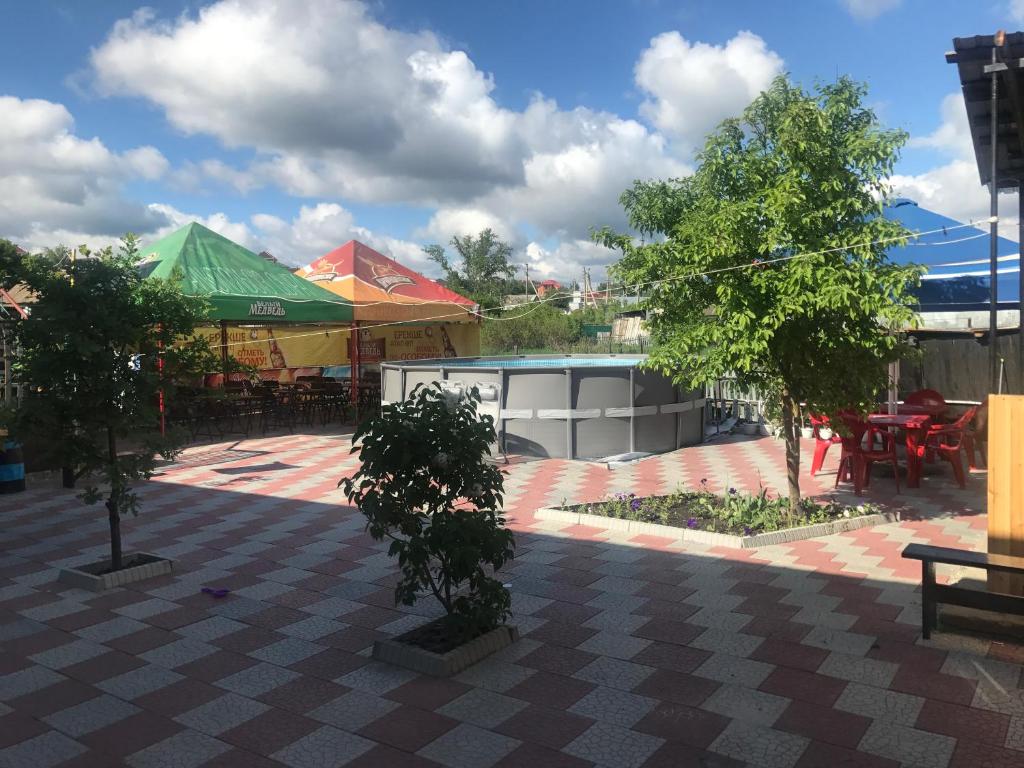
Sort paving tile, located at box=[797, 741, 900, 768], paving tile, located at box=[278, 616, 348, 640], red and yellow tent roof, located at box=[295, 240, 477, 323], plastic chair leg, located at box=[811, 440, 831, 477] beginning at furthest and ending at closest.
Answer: red and yellow tent roof, located at box=[295, 240, 477, 323] → plastic chair leg, located at box=[811, 440, 831, 477] → paving tile, located at box=[278, 616, 348, 640] → paving tile, located at box=[797, 741, 900, 768]

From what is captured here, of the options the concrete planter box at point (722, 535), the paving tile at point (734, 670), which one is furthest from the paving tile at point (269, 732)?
the concrete planter box at point (722, 535)

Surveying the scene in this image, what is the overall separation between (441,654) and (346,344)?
1931cm

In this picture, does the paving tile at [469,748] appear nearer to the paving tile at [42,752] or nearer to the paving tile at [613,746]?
the paving tile at [613,746]

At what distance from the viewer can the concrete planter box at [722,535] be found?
6.35 m

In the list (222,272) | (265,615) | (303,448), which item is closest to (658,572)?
(265,615)

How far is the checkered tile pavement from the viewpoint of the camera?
325 centimetres

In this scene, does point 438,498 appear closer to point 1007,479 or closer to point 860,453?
point 1007,479

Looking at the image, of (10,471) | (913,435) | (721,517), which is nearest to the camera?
(721,517)

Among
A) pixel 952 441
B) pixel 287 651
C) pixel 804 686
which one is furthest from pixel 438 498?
pixel 952 441

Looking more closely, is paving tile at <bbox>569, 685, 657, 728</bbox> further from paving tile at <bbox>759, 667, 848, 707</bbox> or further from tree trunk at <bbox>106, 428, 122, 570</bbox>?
tree trunk at <bbox>106, 428, 122, 570</bbox>

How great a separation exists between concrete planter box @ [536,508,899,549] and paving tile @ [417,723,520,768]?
11.7ft

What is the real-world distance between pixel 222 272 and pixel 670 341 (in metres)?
9.47

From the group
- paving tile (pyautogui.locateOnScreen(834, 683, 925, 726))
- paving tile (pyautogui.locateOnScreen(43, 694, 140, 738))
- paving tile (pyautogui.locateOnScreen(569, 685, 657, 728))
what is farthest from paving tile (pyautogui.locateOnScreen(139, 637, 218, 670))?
paving tile (pyautogui.locateOnScreen(834, 683, 925, 726))

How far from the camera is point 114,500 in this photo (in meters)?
5.61
